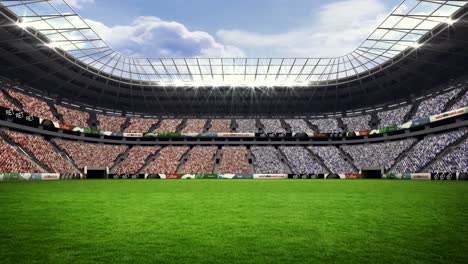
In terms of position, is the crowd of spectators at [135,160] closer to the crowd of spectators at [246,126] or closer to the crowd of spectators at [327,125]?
the crowd of spectators at [246,126]

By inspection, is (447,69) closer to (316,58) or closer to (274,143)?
(316,58)

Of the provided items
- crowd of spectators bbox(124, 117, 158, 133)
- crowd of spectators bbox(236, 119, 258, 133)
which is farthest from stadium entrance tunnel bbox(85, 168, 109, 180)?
crowd of spectators bbox(236, 119, 258, 133)

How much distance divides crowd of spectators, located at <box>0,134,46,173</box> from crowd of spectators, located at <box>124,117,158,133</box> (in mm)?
23653

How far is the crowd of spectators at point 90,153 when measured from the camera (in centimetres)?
5081

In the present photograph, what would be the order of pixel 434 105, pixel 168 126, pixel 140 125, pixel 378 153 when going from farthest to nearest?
pixel 168 126
pixel 140 125
pixel 378 153
pixel 434 105

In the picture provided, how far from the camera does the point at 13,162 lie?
36062 mm

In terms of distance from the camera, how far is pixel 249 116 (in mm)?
69750

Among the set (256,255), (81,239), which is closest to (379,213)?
(256,255)

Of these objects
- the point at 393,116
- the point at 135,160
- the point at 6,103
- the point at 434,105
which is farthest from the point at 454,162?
the point at 6,103

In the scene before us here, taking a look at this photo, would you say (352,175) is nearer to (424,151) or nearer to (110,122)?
(424,151)

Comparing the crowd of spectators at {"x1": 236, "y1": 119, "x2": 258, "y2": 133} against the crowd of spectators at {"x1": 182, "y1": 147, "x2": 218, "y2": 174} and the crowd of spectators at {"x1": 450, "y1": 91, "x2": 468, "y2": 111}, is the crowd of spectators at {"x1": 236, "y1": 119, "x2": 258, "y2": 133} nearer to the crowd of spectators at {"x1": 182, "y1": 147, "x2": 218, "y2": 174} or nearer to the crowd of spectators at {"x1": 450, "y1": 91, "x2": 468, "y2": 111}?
the crowd of spectators at {"x1": 182, "y1": 147, "x2": 218, "y2": 174}

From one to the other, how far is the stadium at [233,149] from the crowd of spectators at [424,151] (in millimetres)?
277

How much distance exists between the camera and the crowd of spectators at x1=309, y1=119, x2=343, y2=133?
62.7 metres

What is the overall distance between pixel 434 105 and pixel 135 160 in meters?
51.4
